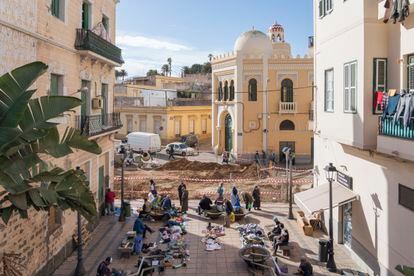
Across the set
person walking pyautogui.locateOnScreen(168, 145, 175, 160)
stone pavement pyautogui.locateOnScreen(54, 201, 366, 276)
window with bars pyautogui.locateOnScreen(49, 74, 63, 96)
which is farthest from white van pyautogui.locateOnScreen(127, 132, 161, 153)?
window with bars pyautogui.locateOnScreen(49, 74, 63, 96)

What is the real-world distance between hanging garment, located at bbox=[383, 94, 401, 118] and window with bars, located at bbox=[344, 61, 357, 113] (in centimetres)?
166

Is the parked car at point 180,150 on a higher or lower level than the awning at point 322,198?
higher

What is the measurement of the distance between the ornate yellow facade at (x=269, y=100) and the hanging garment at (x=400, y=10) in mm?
26876

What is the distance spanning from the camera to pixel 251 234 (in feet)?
53.6

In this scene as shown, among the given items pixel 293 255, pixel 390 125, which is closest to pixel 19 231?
pixel 293 255

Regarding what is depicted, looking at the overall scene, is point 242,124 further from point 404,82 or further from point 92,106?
point 404,82

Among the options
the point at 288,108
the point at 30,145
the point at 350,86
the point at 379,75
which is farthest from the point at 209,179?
the point at 30,145

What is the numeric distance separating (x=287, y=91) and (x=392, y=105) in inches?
1093

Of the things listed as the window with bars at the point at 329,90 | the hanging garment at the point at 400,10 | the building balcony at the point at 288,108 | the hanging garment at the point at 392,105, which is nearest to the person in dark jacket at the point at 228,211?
the window with bars at the point at 329,90

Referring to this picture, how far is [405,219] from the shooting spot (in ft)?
34.9

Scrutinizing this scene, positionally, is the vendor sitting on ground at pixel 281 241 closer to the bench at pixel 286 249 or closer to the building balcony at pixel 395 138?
the bench at pixel 286 249

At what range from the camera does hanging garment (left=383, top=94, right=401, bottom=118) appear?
1032 centimetres

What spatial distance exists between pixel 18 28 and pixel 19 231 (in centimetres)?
520

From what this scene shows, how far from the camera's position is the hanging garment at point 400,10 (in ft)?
33.4
